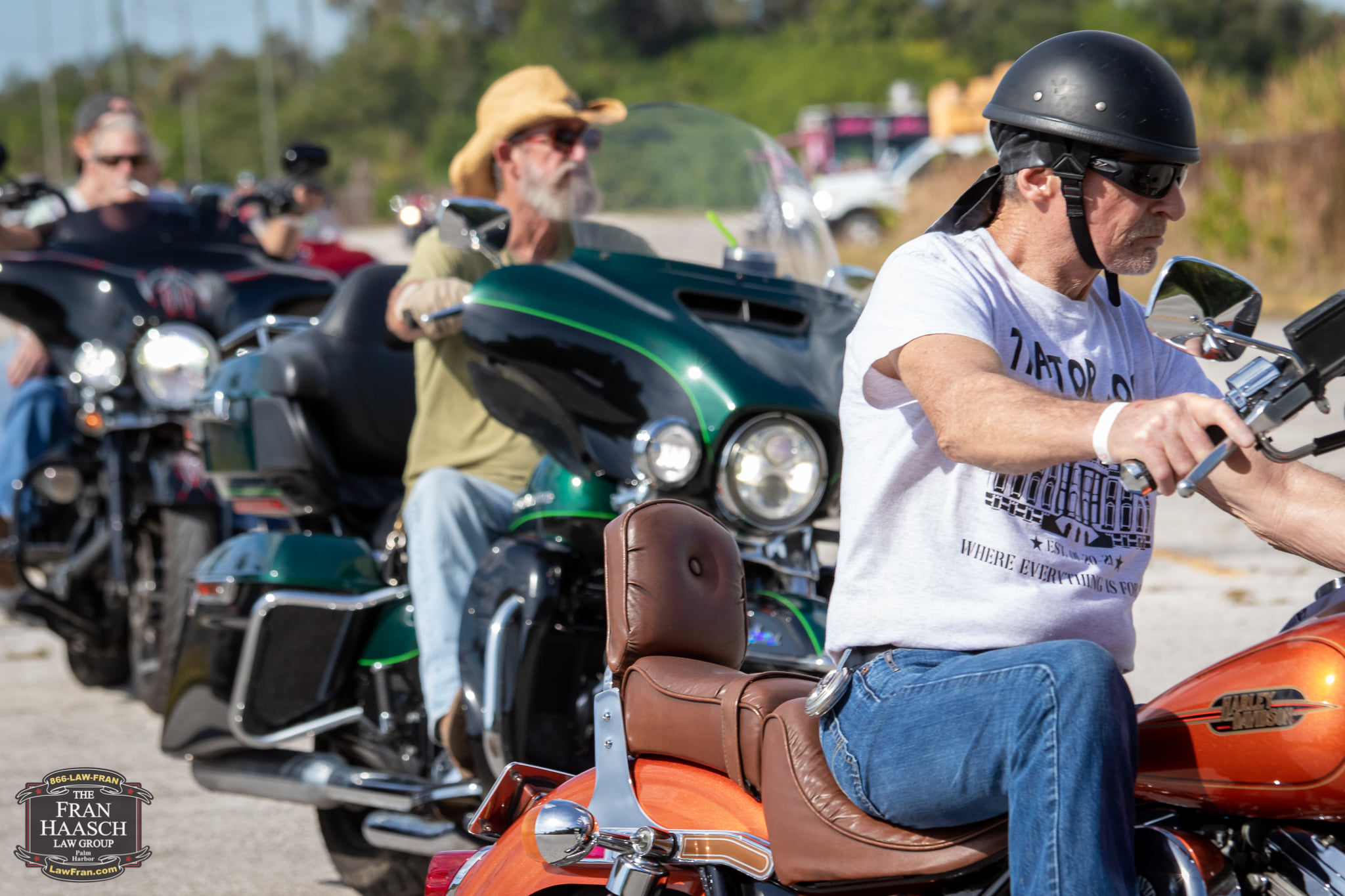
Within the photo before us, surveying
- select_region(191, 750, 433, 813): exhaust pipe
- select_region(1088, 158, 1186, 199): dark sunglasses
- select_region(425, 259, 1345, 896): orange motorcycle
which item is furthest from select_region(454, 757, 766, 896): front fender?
select_region(191, 750, 433, 813): exhaust pipe

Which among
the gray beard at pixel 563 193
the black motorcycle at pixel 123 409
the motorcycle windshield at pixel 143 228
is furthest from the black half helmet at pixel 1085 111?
the motorcycle windshield at pixel 143 228

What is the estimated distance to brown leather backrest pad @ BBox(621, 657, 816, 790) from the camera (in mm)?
2164

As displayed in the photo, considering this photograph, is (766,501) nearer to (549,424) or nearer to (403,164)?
(549,424)

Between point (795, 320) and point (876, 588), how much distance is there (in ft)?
4.99

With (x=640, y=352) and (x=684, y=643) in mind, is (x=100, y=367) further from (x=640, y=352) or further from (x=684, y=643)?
(x=684, y=643)

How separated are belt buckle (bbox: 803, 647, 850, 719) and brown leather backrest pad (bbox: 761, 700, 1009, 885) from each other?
0.04 meters

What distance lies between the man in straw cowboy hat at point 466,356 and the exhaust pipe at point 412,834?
191mm

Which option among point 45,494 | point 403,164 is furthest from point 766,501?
point 403,164

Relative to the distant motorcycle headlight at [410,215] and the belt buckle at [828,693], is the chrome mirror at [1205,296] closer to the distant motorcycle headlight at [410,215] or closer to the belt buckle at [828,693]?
the belt buckle at [828,693]

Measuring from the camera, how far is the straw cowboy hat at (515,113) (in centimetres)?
416

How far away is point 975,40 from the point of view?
192 ft

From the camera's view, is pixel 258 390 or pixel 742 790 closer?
pixel 742 790

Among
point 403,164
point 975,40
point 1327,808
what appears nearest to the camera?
point 1327,808

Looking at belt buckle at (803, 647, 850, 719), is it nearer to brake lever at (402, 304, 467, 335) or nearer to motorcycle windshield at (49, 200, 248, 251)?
brake lever at (402, 304, 467, 335)
